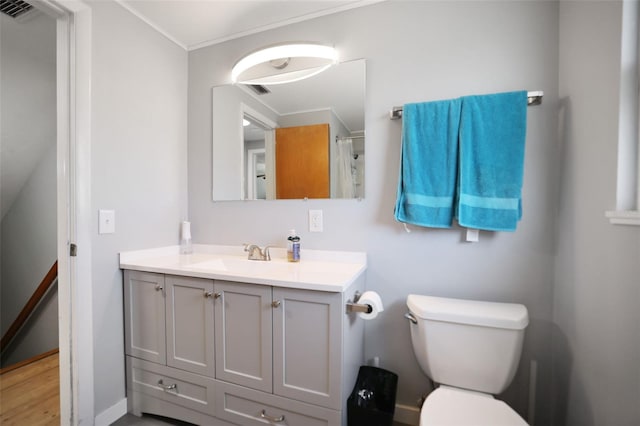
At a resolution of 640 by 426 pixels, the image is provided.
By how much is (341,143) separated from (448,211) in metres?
0.69

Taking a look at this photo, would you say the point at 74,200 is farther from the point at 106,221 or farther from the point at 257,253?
the point at 257,253

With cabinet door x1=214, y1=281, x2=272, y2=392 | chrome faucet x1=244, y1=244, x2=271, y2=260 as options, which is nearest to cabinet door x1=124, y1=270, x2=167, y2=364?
cabinet door x1=214, y1=281, x2=272, y2=392

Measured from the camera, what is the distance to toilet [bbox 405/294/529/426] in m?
1.04

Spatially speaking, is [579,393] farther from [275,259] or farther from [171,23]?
[171,23]

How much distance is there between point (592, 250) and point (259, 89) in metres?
1.85

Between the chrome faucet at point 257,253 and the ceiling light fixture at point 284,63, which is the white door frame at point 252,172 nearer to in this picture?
the chrome faucet at point 257,253

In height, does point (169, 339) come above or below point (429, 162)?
below

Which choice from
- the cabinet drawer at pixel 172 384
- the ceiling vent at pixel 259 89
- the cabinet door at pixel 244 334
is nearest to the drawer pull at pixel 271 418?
the cabinet door at pixel 244 334

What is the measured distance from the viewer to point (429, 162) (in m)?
1.30

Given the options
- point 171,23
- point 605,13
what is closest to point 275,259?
point 171,23

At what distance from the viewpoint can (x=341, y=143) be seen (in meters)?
1.48

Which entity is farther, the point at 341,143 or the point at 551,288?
the point at 341,143

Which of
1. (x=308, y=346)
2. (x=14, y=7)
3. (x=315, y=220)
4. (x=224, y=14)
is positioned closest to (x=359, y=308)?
(x=308, y=346)

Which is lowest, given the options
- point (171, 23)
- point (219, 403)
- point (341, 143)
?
point (219, 403)
